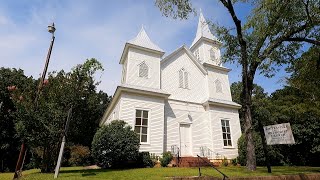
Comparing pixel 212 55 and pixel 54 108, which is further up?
pixel 212 55

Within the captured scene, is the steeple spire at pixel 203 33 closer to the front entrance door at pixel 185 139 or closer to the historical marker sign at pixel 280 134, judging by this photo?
the front entrance door at pixel 185 139

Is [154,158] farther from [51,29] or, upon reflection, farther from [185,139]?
[51,29]

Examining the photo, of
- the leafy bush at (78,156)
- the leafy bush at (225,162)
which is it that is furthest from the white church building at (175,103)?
the leafy bush at (78,156)

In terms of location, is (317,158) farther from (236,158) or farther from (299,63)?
(299,63)

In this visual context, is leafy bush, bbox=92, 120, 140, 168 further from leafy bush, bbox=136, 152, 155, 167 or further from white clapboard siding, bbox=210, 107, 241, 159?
A: white clapboard siding, bbox=210, 107, 241, 159

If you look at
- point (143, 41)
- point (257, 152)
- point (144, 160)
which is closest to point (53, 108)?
point (144, 160)

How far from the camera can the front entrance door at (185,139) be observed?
18.6 meters

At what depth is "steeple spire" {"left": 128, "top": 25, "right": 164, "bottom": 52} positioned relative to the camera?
19966 mm

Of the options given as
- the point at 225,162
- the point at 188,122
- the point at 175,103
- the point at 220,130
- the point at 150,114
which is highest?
the point at 175,103

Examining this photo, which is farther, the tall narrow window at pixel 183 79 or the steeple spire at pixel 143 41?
the tall narrow window at pixel 183 79

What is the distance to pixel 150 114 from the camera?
17500mm

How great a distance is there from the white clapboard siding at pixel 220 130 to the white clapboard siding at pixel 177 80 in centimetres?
180

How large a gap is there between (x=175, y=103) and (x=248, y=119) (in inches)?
312

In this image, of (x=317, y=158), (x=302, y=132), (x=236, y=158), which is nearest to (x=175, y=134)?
(x=236, y=158)
